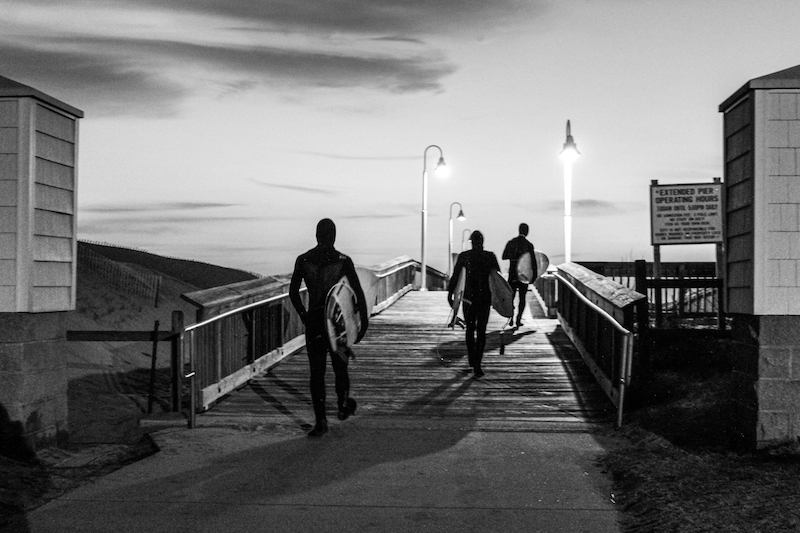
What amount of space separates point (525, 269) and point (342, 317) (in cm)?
724

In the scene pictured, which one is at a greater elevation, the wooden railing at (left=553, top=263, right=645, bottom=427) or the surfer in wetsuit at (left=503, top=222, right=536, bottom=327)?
the surfer in wetsuit at (left=503, top=222, right=536, bottom=327)

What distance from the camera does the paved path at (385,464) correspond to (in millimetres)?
5422

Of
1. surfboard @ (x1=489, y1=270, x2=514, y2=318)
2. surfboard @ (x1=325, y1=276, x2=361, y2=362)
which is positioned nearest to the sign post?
surfboard @ (x1=489, y1=270, x2=514, y2=318)

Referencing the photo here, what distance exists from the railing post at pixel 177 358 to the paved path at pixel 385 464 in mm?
441

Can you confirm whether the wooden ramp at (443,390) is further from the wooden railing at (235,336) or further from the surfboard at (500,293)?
the surfboard at (500,293)

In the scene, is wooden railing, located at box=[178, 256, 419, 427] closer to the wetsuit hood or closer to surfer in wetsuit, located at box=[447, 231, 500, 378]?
the wetsuit hood

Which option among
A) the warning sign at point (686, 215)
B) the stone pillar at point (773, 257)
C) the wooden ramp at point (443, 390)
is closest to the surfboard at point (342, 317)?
the wooden ramp at point (443, 390)

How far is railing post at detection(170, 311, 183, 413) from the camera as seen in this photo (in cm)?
866

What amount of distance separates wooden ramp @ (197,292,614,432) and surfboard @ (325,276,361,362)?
1.00 meters

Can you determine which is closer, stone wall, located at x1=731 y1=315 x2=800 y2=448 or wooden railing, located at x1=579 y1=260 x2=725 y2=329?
stone wall, located at x1=731 y1=315 x2=800 y2=448

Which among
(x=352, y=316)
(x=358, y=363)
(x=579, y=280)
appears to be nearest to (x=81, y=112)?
(x=352, y=316)

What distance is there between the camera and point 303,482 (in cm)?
625

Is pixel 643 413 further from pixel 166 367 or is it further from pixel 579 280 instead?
pixel 166 367

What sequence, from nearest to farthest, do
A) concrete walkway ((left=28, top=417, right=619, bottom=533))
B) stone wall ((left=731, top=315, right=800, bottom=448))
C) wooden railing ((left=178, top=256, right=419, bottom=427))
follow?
concrete walkway ((left=28, top=417, right=619, bottom=533))
stone wall ((left=731, top=315, right=800, bottom=448))
wooden railing ((left=178, top=256, right=419, bottom=427))
